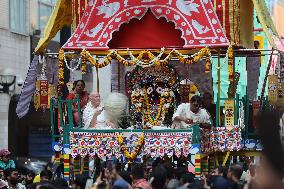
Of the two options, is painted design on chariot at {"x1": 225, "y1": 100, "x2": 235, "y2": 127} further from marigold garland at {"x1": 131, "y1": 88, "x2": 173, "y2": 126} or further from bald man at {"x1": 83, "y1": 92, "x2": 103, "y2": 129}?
bald man at {"x1": 83, "y1": 92, "x2": 103, "y2": 129}

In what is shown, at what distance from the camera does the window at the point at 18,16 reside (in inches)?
1056

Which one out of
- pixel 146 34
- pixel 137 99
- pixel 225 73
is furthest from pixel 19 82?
pixel 146 34

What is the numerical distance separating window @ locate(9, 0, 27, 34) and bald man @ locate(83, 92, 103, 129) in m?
11.4

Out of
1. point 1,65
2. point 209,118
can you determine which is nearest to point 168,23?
point 209,118

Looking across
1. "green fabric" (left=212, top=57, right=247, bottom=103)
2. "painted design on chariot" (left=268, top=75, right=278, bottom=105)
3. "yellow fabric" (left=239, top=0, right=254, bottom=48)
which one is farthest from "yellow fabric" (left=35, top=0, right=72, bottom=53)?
"painted design on chariot" (left=268, top=75, right=278, bottom=105)

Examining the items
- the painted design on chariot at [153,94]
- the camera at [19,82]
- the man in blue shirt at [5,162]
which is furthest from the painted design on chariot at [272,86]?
the camera at [19,82]

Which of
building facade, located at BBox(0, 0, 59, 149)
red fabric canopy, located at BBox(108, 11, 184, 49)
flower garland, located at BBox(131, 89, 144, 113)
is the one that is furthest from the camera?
building facade, located at BBox(0, 0, 59, 149)

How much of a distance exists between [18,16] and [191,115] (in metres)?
13.0

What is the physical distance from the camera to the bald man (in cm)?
1556

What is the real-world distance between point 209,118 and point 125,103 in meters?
1.62

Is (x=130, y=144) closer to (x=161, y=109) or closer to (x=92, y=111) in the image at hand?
(x=92, y=111)

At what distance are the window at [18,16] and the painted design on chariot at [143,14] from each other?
35.4 feet

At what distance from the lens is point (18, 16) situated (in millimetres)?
27375

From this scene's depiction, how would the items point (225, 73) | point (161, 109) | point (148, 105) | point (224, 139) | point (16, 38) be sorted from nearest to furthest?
point (224, 139)
point (161, 109)
point (148, 105)
point (225, 73)
point (16, 38)
